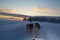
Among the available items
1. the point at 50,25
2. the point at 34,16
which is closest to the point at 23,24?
the point at 34,16

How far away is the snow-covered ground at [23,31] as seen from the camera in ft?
4.38

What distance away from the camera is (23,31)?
53.4 inches

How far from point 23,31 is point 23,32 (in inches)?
0.5

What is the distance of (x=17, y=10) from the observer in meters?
1.37

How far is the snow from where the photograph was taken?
1.34 m

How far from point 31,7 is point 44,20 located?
0.74 ft

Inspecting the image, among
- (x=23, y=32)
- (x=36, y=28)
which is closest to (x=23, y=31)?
(x=23, y=32)

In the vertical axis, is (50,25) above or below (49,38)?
above

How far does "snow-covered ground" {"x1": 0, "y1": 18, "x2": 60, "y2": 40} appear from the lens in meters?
1.34

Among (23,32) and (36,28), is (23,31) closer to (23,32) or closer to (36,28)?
(23,32)

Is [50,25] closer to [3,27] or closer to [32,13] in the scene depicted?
[32,13]

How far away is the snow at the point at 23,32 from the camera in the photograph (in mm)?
1337

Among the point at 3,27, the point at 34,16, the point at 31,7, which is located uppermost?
the point at 31,7

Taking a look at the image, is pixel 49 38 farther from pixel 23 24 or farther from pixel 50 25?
pixel 23 24
